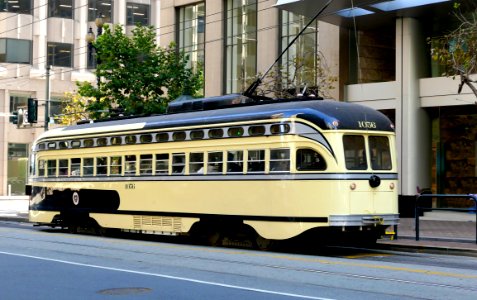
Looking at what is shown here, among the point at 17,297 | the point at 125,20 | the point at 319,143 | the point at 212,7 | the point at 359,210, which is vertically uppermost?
the point at 125,20

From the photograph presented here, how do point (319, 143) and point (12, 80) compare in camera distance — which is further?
point (12, 80)

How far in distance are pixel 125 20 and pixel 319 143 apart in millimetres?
51675

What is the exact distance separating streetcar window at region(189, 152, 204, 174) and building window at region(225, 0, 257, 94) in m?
15.1

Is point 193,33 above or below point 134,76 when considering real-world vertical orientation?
above

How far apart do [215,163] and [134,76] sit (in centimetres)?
1391

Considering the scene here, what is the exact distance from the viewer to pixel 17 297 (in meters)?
10.4

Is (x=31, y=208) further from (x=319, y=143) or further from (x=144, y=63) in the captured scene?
(x=319, y=143)

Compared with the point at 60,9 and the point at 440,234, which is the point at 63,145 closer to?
the point at 440,234

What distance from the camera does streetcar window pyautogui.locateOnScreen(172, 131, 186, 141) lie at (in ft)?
61.9

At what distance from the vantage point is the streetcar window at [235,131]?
17.4 metres

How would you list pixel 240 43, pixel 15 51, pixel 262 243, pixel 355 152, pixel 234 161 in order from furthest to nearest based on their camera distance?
pixel 15 51
pixel 240 43
pixel 234 161
pixel 262 243
pixel 355 152

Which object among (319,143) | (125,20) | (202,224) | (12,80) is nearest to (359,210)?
(319,143)

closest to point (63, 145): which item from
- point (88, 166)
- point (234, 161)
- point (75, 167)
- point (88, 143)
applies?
point (75, 167)

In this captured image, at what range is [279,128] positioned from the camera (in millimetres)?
16578
